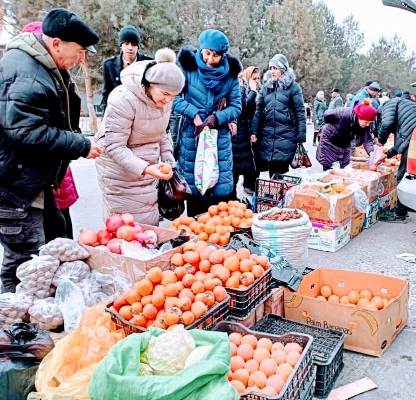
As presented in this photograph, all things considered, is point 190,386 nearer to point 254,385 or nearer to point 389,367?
point 254,385

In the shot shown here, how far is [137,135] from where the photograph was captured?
3.80 meters

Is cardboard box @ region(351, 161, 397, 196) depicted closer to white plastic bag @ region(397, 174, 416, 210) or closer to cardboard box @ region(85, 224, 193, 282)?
white plastic bag @ region(397, 174, 416, 210)

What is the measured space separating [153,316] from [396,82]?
47.4 metres

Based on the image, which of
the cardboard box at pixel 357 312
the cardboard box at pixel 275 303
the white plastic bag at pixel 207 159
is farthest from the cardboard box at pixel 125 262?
the white plastic bag at pixel 207 159

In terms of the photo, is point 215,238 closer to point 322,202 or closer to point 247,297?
point 247,297

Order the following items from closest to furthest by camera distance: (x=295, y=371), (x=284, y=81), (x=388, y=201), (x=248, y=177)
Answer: (x=295, y=371), (x=284, y=81), (x=248, y=177), (x=388, y=201)

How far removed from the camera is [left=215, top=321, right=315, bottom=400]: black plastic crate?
7.56 ft

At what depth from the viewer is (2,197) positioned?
3088mm

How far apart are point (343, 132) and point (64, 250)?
4.35 meters

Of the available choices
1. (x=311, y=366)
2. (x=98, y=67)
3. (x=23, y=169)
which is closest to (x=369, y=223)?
(x=311, y=366)

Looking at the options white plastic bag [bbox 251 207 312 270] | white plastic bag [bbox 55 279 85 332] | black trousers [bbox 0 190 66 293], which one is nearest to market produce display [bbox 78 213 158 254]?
black trousers [bbox 0 190 66 293]

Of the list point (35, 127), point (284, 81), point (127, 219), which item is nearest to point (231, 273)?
point (127, 219)

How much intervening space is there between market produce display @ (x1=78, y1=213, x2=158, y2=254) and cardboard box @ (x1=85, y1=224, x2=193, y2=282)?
0.26ft

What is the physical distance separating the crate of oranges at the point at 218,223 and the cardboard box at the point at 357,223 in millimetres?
1735
